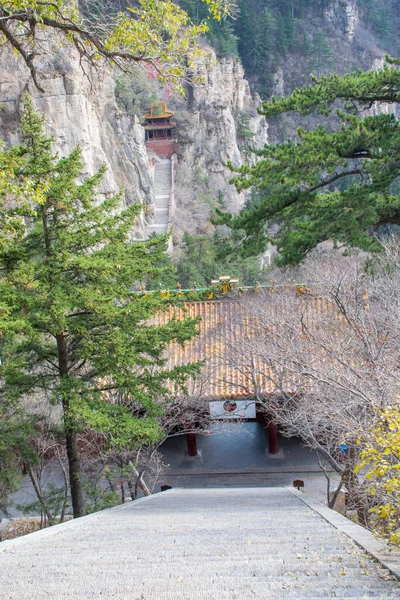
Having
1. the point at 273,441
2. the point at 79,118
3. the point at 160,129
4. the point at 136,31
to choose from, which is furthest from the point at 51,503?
the point at 160,129

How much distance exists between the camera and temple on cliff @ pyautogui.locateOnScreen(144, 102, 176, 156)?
4100 cm

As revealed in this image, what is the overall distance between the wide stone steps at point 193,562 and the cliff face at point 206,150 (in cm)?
3612

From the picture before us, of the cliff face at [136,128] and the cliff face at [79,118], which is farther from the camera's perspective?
the cliff face at [136,128]

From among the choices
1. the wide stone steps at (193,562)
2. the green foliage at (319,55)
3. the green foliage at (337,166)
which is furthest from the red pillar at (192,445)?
the green foliage at (319,55)

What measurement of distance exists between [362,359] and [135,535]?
4456 mm

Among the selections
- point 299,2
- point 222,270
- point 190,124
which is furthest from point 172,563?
point 299,2

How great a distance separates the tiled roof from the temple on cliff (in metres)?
31.8

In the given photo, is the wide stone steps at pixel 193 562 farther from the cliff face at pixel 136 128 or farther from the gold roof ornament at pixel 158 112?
the gold roof ornament at pixel 158 112

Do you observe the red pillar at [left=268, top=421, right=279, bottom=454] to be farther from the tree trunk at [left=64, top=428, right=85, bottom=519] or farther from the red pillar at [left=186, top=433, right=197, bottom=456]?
the tree trunk at [left=64, top=428, right=85, bottom=519]

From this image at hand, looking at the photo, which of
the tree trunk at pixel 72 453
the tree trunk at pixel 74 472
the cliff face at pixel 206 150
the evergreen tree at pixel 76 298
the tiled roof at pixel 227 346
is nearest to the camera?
the evergreen tree at pixel 76 298

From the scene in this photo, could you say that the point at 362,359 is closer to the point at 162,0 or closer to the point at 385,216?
the point at 385,216

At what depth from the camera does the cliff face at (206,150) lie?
1628 inches

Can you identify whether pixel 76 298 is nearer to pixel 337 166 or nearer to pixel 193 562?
pixel 193 562

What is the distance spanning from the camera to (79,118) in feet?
101
